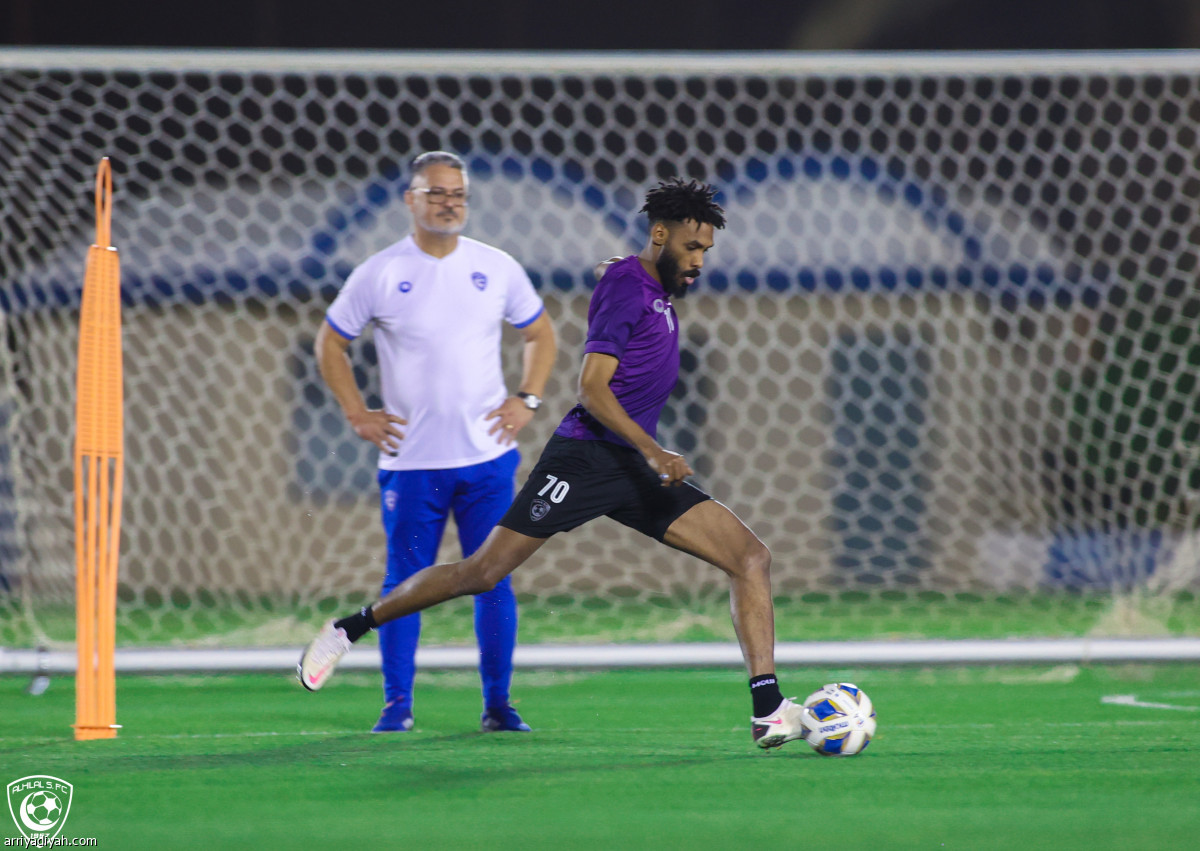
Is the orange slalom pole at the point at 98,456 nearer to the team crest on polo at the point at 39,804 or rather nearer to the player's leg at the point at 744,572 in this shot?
the team crest on polo at the point at 39,804

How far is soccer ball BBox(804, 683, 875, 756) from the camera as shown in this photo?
406 cm

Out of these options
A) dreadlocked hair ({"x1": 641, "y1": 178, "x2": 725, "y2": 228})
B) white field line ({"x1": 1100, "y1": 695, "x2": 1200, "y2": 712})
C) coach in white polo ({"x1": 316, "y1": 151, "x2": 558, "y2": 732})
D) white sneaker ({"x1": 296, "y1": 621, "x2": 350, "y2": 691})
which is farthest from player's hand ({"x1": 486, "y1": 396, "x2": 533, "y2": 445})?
white field line ({"x1": 1100, "y1": 695, "x2": 1200, "y2": 712})

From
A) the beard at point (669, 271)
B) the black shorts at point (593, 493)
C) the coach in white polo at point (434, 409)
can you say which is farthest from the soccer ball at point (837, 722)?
the beard at point (669, 271)

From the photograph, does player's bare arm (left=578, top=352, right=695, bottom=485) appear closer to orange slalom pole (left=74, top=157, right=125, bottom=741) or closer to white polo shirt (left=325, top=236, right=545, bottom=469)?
white polo shirt (left=325, top=236, right=545, bottom=469)

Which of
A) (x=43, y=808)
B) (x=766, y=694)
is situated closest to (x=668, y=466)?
(x=766, y=694)

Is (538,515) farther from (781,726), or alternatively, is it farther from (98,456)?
(98,456)

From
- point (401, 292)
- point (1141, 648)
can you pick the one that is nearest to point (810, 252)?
point (1141, 648)

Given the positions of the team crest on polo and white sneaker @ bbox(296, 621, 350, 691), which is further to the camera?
white sneaker @ bbox(296, 621, 350, 691)

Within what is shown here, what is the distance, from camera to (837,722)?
4.07m

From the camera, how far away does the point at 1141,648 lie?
6141 mm

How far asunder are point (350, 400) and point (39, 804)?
6.14 feet

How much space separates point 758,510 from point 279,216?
4.72 metres

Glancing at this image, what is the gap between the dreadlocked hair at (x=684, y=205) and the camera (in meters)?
4.15

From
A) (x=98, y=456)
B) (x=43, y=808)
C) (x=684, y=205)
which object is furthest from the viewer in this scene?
(x=98, y=456)
